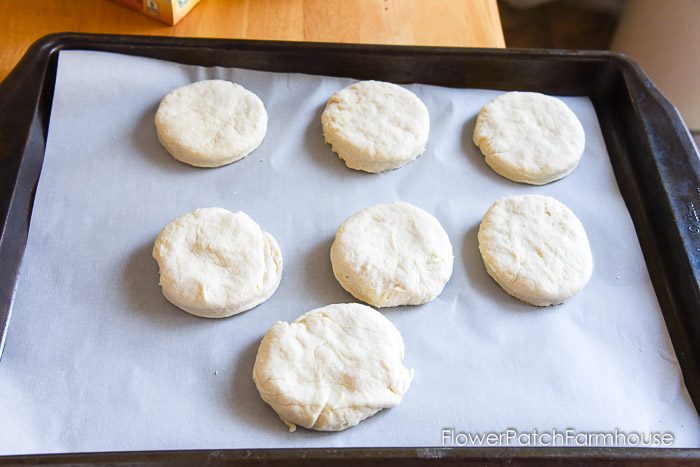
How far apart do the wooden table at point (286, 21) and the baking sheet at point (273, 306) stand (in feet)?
0.49

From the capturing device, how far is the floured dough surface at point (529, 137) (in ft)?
4.99

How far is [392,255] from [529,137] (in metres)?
0.47

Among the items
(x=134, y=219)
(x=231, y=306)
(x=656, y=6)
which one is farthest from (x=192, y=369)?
(x=656, y=6)

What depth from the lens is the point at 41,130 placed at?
4.80 feet

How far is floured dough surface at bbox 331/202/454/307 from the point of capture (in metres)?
1.32

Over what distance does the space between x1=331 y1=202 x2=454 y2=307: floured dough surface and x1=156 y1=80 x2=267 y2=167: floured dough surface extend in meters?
0.31

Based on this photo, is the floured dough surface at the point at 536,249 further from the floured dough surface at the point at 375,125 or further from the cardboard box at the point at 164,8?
the cardboard box at the point at 164,8

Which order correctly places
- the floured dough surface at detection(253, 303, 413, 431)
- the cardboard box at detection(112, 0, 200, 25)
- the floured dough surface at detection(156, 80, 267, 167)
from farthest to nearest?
the cardboard box at detection(112, 0, 200, 25) < the floured dough surface at detection(156, 80, 267, 167) < the floured dough surface at detection(253, 303, 413, 431)

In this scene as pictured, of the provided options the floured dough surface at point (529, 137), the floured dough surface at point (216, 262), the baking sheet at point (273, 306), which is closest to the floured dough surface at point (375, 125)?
the baking sheet at point (273, 306)

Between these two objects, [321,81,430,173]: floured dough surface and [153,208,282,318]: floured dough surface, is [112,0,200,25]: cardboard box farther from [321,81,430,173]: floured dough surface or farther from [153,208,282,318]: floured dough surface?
[153,208,282,318]: floured dough surface

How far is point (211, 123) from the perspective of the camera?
151 centimetres

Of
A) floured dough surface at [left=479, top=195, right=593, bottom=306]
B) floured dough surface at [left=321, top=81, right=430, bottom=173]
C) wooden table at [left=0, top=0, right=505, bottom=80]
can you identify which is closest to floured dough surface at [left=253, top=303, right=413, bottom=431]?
floured dough surface at [left=479, top=195, right=593, bottom=306]

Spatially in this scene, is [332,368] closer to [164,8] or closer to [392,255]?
[392,255]

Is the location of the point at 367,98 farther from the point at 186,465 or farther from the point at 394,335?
the point at 186,465
